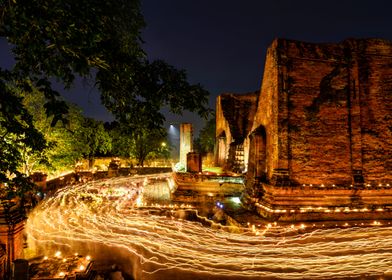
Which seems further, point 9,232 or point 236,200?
point 236,200

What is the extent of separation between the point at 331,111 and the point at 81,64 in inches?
368

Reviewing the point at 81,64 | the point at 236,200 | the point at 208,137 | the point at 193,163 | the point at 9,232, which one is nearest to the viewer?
the point at 81,64

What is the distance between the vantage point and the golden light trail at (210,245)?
592 centimetres

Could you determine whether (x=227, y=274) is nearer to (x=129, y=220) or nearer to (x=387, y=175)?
(x=129, y=220)

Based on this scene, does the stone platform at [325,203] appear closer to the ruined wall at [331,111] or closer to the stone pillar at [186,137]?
the ruined wall at [331,111]

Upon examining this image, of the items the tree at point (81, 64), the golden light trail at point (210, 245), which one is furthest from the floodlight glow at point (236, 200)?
the tree at point (81, 64)

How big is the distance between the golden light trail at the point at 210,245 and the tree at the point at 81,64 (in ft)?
11.6

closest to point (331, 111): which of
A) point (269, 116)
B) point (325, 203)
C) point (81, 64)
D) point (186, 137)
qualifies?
point (269, 116)

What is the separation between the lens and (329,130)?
10344 mm

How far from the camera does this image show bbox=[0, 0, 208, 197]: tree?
2703mm

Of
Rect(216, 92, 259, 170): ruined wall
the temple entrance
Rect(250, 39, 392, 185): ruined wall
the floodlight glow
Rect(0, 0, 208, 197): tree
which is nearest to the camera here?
Rect(0, 0, 208, 197): tree

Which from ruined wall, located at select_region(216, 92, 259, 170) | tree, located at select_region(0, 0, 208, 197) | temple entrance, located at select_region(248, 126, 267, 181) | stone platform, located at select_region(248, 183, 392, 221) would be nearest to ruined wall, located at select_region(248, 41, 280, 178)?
temple entrance, located at select_region(248, 126, 267, 181)

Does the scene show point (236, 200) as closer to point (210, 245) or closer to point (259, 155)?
point (259, 155)

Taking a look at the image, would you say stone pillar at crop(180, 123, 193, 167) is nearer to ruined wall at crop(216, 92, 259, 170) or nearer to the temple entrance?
ruined wall at crop(216, 92, 259, 170)
